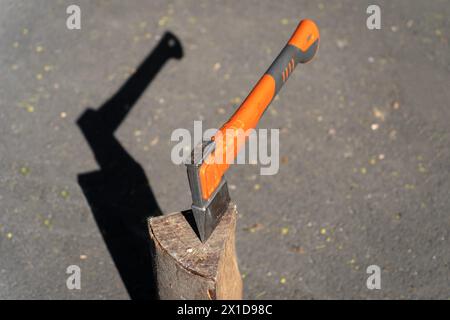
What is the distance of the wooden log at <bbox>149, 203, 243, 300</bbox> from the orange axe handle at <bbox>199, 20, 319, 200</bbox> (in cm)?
37

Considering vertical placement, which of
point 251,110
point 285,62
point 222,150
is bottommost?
point 222,150

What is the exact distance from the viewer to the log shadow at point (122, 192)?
15.0 feet

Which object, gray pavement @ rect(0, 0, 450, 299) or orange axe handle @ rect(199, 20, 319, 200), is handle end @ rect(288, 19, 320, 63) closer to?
orange axe handle @ rect(199, 20, 319, 200)

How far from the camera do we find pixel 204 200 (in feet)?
10.3

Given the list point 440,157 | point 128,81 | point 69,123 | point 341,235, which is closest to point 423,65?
point 440,157

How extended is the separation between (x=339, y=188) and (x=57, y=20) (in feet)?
11.3

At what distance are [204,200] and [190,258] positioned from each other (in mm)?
379

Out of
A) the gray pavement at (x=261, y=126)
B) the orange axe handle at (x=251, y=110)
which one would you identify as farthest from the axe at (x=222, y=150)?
the gray pavement at (x=261, y=126)

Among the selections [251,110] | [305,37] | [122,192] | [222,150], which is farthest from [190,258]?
[122,192]

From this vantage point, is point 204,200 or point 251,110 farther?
point 251,110

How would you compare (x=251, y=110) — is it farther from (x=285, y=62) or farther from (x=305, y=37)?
(x=305, y=37)

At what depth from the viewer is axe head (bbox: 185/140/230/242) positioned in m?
2.95

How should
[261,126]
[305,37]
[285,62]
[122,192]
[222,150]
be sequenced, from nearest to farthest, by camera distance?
[222,150], [285,62], [305,37], [122,192], [261,126]
